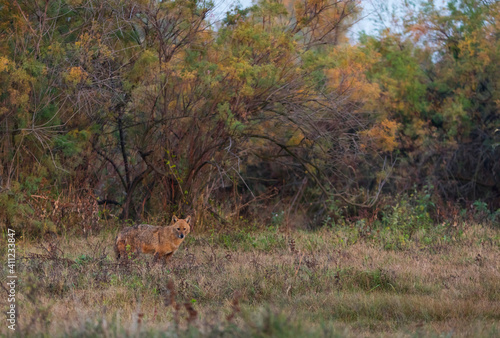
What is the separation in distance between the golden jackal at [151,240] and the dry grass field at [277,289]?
0.19m

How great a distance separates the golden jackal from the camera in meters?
8.38

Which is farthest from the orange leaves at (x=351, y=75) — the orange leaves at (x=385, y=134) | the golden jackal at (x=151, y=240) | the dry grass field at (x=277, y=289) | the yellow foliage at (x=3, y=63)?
the yellow foliage at (x=3, y=63)

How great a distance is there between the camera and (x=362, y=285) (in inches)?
303

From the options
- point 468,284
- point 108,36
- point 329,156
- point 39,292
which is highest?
point 108,36

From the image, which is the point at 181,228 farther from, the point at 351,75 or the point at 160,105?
the point at 351,75

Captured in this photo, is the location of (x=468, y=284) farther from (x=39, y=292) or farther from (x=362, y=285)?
(x=39, y=292)

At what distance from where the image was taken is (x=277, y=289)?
725 centimetres

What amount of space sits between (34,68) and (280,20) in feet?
16.8

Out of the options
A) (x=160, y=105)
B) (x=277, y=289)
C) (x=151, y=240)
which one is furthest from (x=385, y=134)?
(x=277, y=289)

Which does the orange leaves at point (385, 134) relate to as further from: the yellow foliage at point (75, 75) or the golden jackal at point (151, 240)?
the golden jackal at point (151, 240)

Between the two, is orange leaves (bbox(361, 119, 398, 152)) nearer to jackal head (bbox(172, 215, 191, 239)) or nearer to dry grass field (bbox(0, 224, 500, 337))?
dry grass field (bbox(0, 224, 500, 337))

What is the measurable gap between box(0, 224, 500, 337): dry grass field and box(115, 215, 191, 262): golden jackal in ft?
0.62

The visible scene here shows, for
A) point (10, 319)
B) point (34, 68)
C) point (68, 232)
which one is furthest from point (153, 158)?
point (10, 319)

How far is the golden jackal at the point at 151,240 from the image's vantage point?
27.5ft
